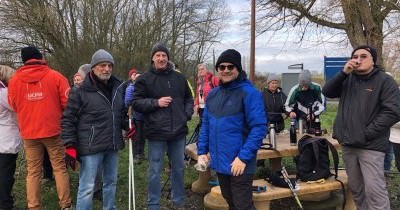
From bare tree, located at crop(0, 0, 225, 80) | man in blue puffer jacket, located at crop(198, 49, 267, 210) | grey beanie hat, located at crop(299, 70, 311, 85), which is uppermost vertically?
bare tree, located at crop(0, 0, 225, 80)

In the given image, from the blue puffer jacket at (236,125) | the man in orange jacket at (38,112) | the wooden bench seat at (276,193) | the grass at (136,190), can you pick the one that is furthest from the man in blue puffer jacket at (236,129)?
the man in orange jacket at (38,112)

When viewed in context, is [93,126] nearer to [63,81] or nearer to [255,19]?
[63,81]

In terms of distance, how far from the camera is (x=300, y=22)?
1833 centimetres

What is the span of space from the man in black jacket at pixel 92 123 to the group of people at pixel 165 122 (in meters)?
0.01

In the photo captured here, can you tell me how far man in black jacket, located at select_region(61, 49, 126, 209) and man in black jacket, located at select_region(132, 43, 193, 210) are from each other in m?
0.38

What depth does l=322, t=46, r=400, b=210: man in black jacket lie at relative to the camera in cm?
393

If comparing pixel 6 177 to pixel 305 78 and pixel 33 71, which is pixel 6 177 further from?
pixel 305 78

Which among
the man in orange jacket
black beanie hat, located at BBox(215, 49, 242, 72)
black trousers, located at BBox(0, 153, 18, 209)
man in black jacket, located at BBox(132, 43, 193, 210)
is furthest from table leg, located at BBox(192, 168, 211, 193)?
black beanie hat, located at BBox(215, 49, 242, 72)

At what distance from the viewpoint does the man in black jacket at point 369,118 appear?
393 centimetres

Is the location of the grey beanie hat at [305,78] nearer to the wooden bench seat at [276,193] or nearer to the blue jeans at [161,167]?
the wooden bench seat at [276,193]

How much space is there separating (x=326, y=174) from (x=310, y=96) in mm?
1771

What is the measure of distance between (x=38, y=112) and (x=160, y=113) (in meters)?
1.35

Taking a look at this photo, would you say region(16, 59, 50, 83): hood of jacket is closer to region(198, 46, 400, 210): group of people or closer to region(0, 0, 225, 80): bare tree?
region(198, 46, 400, 210): group of people

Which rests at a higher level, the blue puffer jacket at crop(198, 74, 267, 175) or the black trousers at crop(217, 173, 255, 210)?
the blue puffer jacket at crop(198, 74, 267, 175)
